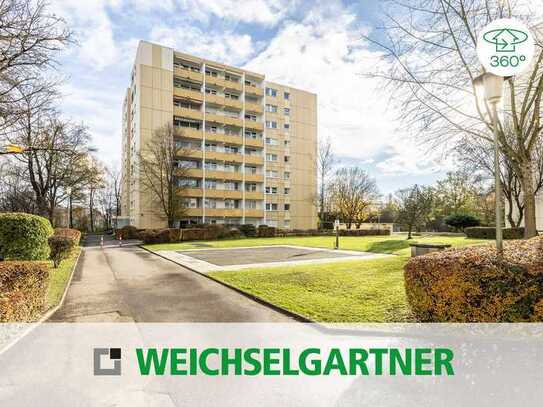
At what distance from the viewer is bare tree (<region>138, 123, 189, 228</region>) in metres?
36.0

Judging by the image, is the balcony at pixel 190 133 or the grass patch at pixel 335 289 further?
the balcony at pixel 190 133

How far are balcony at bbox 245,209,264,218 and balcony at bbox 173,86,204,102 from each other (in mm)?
17230

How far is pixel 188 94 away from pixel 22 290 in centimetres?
4126

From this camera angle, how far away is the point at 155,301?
7.99 metres

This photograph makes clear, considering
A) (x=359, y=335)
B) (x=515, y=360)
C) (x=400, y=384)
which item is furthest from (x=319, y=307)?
(x=515, y=360)

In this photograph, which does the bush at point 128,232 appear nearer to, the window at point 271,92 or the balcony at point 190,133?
the balcony at point 190,133

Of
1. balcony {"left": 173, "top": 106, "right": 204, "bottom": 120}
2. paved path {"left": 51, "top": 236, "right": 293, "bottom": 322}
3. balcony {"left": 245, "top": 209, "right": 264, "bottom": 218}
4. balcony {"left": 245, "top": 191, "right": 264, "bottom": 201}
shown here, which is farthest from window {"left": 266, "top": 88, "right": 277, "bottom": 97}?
paved path {"left": 51, "top": 236, "right": 293, "bottom": 322}

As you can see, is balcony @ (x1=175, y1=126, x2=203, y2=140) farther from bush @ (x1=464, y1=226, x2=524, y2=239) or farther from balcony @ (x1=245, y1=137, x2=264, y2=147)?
bush @ (x1=464, y1=226, x2=524, y2=239)

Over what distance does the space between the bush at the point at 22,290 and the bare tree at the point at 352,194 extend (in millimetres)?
45315

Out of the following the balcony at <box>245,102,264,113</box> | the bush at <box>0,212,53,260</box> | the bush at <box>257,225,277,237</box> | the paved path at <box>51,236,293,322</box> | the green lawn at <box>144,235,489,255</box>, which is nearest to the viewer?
the paved path at <box>51,236,293,322</box>

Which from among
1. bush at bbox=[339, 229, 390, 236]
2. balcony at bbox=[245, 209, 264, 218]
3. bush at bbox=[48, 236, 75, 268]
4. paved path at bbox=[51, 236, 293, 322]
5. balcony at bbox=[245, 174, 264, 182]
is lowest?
bush at bbox=[339, 229, 390, 236]

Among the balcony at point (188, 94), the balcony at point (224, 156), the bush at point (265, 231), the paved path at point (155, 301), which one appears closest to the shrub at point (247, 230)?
the bush at point (265, 231)

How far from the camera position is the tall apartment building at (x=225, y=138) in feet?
132

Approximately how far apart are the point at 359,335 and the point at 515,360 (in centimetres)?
226
